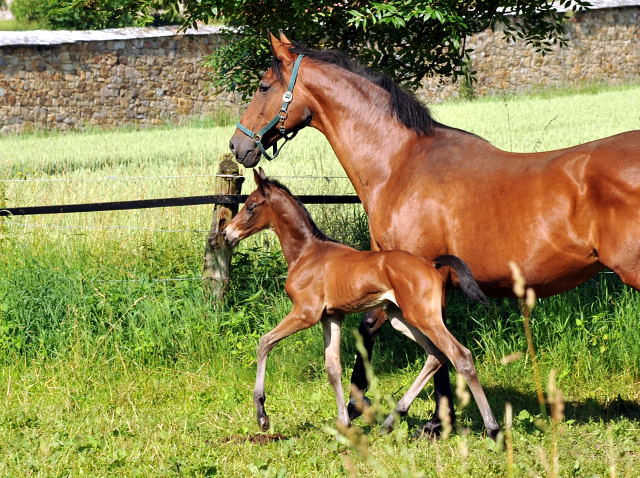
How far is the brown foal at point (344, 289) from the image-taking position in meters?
4.80

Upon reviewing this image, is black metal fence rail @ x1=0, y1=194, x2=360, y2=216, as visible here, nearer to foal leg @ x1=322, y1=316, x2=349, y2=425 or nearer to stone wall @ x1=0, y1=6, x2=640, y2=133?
foal leg @ x1=322, y1=316, x2=349, y2=425

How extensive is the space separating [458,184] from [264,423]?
1.84m

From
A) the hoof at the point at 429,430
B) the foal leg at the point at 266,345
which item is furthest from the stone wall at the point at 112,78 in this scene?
the hoof at the point at 429,430

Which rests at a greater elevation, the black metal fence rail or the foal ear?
the foal ear

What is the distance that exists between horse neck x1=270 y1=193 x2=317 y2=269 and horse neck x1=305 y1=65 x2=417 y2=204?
1.36 ft

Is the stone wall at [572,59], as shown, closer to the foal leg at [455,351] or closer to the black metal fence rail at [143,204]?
the black metal fence rail at [143,204]

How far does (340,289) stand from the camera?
511cm

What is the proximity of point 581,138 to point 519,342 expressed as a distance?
30.7 feet

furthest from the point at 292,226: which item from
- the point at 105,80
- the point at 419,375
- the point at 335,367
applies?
the point at 105,80

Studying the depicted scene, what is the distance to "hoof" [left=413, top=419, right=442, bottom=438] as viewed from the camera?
5359mm

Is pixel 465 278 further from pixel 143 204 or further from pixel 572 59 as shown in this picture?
pixel 572 59

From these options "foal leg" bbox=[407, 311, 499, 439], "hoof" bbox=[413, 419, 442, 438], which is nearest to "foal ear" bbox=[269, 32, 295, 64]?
"foal leg" bbox=[407, 311, 499, 439]

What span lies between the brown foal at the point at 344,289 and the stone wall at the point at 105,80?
49.6 feet

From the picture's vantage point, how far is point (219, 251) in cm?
695
